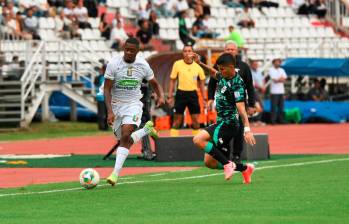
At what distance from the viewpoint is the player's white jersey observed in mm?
16641

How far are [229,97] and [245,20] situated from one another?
2886cm

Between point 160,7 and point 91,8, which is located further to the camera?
point 160,7

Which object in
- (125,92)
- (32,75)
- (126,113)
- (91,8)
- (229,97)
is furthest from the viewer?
(91,8)

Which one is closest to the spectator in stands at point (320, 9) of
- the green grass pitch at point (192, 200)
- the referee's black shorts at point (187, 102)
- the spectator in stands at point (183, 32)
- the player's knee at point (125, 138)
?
the spectator in stands at point (183, 32)

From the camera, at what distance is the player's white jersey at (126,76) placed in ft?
54.6

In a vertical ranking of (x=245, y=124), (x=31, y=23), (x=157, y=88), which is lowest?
(x=245, y=124)

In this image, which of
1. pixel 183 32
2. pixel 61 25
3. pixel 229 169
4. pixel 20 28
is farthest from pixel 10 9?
pixel 229 169

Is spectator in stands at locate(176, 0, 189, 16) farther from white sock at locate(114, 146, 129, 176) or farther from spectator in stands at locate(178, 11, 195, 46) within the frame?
white sock at locate(114, 146, 129, 176)

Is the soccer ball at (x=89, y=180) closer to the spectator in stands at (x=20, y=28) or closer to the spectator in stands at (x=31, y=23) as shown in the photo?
the spectator in stands at (x=20, y=28)

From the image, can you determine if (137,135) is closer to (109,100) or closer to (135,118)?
(135,118)

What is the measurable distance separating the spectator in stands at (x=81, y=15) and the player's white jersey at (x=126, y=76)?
71.6 ft

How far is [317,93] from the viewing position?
1590 inches

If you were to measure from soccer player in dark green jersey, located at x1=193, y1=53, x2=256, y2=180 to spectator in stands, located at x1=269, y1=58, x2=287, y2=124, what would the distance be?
802 inches

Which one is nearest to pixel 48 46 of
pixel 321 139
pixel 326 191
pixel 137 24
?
pixel 137 24
